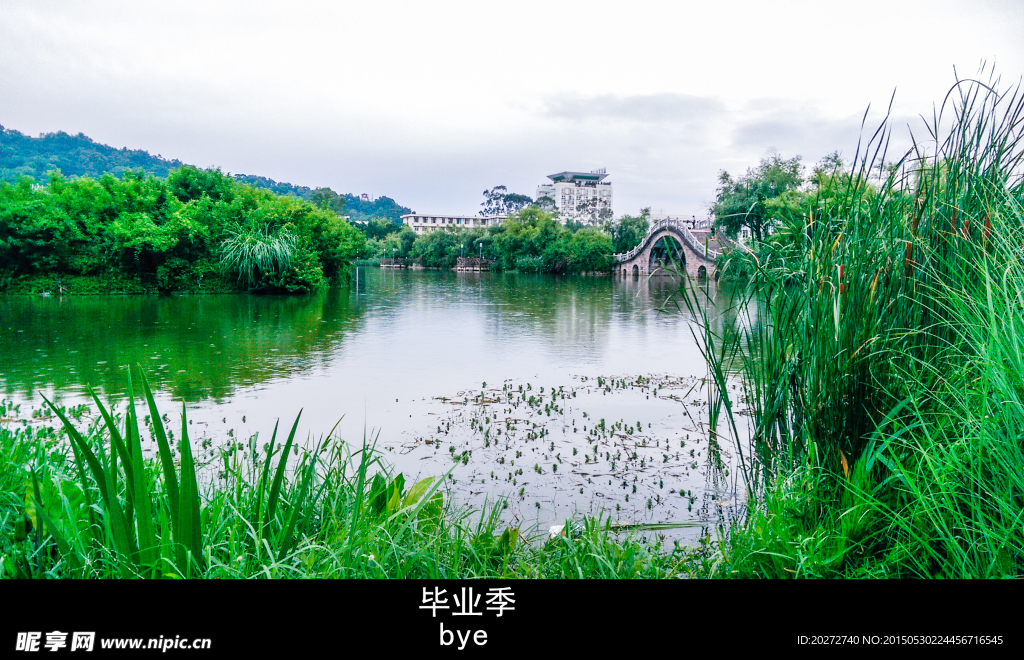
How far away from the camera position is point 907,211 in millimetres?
1866

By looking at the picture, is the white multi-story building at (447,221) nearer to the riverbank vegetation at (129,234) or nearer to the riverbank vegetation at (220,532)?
the riverbank vegetation at (129,234)

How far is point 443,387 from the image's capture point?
203 inches

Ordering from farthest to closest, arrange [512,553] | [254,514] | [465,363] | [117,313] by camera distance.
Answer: [117,313] → [465,363] → [512,553] → [254,514]

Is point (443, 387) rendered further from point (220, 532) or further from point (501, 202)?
point (501, 202)

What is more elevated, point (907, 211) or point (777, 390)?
point (907, 211)

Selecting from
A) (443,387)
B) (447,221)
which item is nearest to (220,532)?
(443,387)

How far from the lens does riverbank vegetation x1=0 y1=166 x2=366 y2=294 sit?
416 cm

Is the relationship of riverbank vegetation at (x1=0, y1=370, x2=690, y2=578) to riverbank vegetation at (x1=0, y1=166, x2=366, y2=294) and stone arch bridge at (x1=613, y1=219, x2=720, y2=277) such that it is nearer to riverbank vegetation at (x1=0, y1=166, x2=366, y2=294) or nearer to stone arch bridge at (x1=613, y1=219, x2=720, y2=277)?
riverbank vegetation at (x1=0, y1=166, x2=366, y2=294)

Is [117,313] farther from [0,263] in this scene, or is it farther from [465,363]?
[465,363]

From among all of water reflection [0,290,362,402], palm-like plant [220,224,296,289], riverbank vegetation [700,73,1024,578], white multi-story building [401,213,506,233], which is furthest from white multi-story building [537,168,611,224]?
riverbank vegetation [700,73,1024,578]

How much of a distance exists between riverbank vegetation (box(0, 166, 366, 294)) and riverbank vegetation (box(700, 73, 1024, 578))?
4021mm

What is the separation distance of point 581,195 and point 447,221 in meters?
9.35
